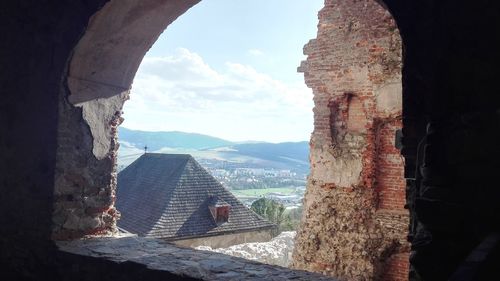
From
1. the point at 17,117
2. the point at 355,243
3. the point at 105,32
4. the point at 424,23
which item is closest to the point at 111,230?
the point at 17,117

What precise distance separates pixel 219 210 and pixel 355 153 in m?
9.09

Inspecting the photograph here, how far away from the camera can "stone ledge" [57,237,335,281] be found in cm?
249

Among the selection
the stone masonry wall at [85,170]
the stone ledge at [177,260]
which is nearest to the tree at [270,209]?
the stone masonry wall at [85,170]

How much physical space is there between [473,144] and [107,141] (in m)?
2.57

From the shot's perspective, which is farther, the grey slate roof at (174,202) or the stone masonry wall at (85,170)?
the grey slate roof at (174,202)

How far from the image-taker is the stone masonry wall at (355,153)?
634cm

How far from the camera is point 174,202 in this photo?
15.1 meters

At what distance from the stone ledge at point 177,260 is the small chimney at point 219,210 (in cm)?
1177

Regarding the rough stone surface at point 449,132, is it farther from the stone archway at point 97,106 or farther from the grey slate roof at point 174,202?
the grey slate roof at point 174,202

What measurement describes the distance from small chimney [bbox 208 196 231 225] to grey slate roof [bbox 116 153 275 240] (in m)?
0.12

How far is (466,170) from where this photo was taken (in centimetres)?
187

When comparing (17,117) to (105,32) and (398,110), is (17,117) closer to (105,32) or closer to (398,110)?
(105,32)

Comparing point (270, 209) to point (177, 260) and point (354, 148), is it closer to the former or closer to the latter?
point (354, 148)

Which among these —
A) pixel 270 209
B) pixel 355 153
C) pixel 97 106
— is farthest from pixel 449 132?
pixel 270 209
